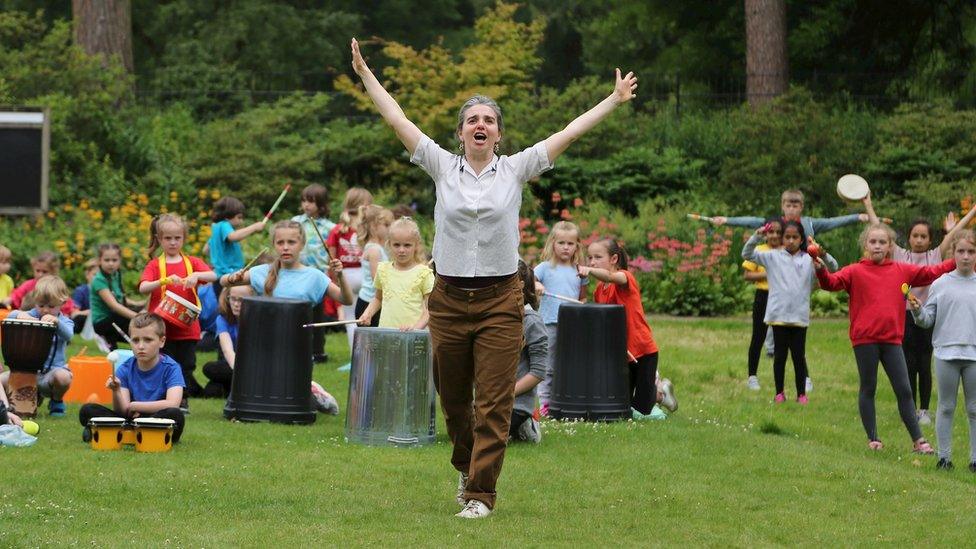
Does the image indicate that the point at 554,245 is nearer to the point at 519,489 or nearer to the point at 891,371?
the point at 891,371

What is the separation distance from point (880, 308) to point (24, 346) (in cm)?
576

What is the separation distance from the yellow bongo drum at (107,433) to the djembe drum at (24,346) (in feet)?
4.19

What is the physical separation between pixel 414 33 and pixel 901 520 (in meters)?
32.9

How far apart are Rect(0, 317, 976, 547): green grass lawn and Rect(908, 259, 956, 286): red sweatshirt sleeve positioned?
1.17 m

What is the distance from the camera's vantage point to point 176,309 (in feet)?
36.6

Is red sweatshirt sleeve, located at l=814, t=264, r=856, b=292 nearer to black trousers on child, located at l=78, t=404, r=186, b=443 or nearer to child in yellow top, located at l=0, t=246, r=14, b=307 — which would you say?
black trousers on child, located at l=78, t=404, r=186, b=443

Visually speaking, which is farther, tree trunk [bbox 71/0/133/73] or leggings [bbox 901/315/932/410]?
tree trunk [bbox 71/0/133/73]

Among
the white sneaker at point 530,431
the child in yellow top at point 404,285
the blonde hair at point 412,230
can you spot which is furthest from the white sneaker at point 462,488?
the blonde hair at point 412,230

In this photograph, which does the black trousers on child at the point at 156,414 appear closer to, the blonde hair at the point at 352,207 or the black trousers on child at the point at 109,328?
the black trousers on child at the point at 109,328

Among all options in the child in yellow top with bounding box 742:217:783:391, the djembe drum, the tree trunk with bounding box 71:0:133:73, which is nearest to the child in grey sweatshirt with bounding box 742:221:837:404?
the child in yellow top with bounding box 742:217:783:391

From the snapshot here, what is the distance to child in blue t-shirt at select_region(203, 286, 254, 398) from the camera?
12.0 m

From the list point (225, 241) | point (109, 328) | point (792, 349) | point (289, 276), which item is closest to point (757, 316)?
point (792, 349)

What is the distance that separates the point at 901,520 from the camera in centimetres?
793

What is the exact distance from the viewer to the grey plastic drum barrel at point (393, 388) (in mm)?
9938
